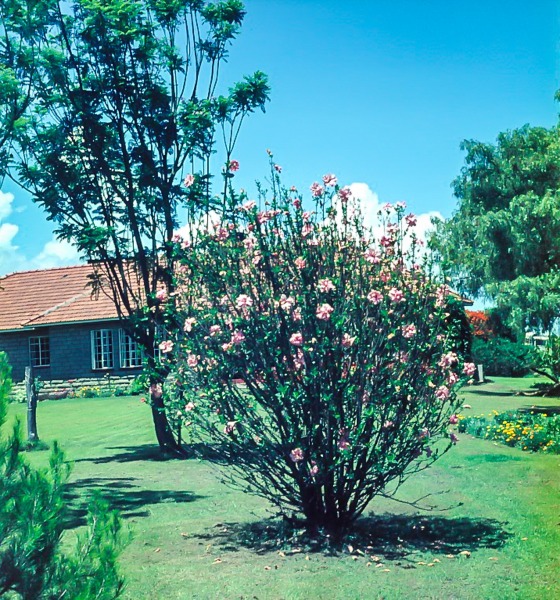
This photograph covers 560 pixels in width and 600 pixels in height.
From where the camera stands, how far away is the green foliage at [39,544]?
3.85m

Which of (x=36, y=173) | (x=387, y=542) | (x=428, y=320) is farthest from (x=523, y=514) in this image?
(x=36, y=173)

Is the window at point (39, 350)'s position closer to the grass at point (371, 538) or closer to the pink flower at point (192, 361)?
the grass at point (371, 538)

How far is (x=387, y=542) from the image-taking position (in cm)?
746

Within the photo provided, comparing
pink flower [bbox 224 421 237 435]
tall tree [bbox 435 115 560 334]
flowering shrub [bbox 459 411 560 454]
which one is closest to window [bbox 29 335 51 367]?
tall tree [bbox 435 115 560 334]

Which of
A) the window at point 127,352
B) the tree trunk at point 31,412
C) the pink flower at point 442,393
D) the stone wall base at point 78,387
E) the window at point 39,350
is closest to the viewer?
the pink flower at point 442,393

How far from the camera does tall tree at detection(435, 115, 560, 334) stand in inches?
819

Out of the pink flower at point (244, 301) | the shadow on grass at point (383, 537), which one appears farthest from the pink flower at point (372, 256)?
the shadow on grass at point (383, 537)

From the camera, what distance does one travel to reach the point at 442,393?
6934 millimetres

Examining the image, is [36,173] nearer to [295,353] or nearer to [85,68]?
[85,68]

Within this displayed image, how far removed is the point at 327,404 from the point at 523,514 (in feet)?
10.7

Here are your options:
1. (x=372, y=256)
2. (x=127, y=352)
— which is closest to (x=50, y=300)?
(x=127, y=352)

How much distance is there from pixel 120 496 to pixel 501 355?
22.0 meters

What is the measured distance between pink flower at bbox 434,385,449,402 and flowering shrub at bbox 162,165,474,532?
3cm

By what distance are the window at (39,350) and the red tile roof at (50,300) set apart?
3.17 feet
